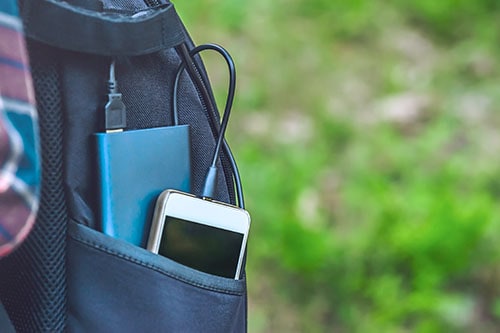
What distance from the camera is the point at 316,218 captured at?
1.62m

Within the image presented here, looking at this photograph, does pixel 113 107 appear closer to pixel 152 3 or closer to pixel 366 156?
pixel 152 3

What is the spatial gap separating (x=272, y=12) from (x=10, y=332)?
2.03 meters

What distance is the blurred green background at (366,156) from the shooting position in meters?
1.47

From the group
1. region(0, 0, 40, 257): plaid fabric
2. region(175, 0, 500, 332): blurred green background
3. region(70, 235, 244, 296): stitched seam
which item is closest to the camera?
region(0, 0, 40, 257): plaid fabric

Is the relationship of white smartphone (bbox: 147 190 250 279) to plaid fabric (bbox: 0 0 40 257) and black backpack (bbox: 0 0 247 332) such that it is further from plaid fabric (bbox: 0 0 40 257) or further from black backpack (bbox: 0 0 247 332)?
plaid fabric (bbox: 0 0 40 257)

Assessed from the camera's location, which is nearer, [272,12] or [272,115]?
[272,115]

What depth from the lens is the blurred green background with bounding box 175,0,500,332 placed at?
1.47 meters

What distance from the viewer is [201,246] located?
0.53m

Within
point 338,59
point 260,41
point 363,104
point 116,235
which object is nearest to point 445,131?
point 363,104

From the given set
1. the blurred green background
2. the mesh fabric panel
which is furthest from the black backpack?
the blurred green background

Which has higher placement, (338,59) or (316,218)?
(338,59)

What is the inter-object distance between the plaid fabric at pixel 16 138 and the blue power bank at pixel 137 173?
0.34 ft

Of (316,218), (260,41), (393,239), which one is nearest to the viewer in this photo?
(393,239)

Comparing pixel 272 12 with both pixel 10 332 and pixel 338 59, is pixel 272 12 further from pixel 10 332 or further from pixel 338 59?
pixel 10 332
